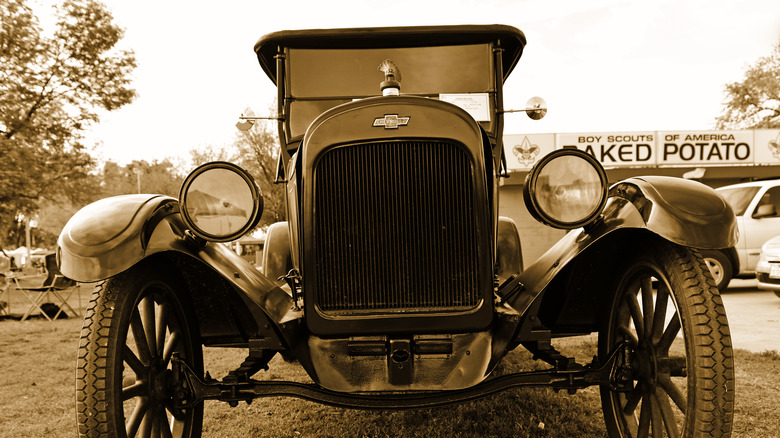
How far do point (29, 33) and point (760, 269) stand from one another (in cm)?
1640

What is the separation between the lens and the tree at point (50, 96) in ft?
43.4

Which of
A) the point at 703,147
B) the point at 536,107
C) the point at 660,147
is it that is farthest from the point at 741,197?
the point at 536,107

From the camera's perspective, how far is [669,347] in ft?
7.21

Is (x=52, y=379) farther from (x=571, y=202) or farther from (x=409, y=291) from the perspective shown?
(x=571, y=202)

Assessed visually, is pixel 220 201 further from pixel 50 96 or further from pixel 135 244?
pixel 50 96

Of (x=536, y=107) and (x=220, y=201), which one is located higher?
(x=536, y=107)

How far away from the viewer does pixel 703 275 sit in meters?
1.98

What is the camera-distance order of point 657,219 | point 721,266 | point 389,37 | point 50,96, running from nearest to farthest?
point 657,219, point 389,37, point 721,266, point 50,96

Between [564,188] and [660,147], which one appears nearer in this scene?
[564,188]

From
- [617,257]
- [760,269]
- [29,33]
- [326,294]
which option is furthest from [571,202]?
[29,33]

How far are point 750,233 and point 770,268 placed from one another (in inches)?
70.6

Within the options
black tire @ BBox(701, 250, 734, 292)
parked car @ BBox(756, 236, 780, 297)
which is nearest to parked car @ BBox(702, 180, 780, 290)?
black tire @ BBox(701, 250, 734, 292)

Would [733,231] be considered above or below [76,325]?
above

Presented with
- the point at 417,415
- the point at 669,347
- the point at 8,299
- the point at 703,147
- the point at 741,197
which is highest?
the point at 703,147
